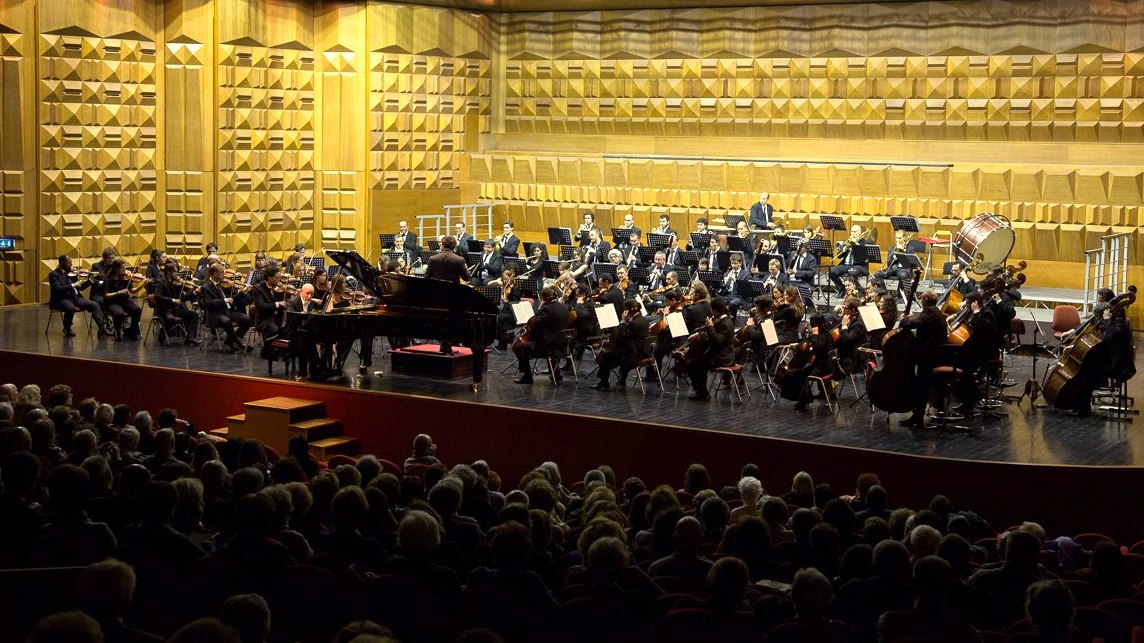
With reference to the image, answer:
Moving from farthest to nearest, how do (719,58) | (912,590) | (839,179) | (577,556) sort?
(719,58) < (839,179) < (577,556) < (912,590)

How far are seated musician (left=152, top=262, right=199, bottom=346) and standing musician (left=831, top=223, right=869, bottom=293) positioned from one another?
911 centimetres

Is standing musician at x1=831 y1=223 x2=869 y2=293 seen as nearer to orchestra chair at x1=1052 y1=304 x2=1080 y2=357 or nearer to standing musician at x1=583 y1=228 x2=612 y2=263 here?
standing musician at x1=583 y1=228 x2=612 y2=263

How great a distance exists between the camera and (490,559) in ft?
20.8

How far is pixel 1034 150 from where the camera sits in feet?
69.7

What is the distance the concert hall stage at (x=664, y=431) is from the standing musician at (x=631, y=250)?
301 centimetres

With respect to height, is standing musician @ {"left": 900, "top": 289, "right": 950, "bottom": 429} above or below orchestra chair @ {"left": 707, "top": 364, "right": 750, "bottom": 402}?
above

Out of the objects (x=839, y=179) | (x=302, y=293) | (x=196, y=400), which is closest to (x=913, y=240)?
(x=839, y=179)

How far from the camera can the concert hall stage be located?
1084 cm

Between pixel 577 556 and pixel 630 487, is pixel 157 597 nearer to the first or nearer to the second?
pixel 577 556

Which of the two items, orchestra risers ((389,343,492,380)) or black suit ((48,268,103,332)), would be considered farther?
black suit ((48,268,103,332))

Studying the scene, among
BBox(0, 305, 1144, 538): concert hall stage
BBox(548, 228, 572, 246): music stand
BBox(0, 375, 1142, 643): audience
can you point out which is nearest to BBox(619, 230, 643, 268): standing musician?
BBox(548, 228, 572, 246): music stand

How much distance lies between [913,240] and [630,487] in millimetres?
11816

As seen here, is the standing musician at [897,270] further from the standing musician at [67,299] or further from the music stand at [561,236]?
the standing musician at [67,299]

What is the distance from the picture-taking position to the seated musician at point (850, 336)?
538 inches
